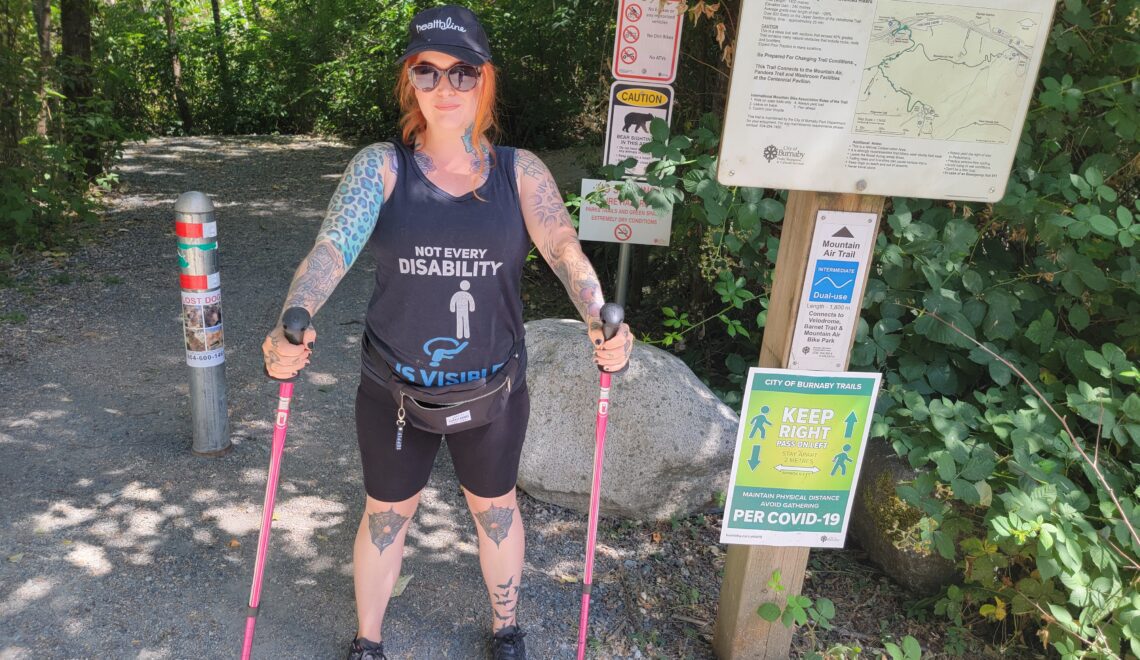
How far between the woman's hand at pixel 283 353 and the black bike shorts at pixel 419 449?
38cm

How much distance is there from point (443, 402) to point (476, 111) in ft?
2.75

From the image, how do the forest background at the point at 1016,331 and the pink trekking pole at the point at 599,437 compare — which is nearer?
the pink trekking pole at the point at 599,437

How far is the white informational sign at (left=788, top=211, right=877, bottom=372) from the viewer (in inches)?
96.3

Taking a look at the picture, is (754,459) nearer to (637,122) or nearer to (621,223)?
(621,223)

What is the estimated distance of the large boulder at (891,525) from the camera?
11.0ft

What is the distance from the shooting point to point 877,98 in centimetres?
225

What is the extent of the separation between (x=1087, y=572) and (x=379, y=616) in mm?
2268

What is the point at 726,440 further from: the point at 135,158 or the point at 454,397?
the point at 135,158

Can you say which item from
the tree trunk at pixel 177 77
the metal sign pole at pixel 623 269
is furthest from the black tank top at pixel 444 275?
the tree trunk at pixel 177 77

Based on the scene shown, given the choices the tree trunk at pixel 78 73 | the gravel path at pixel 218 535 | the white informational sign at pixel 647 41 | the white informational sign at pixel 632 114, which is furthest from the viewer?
the tree trunk at pixel 78 73

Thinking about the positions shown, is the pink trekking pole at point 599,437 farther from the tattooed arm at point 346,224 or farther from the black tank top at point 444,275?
the tattooed arm at point 346,224

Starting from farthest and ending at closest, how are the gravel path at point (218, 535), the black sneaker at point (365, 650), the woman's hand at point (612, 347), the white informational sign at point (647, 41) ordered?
the white informational sign at point (647, 41), the gravel path at point (218, 535), the black sneaker at point (365, 650), the woman's hand at point (612, 347)

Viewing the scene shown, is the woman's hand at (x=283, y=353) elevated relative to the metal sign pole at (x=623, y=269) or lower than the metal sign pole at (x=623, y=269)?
elevated

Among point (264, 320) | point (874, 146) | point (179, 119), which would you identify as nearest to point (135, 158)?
point (179, 119)
